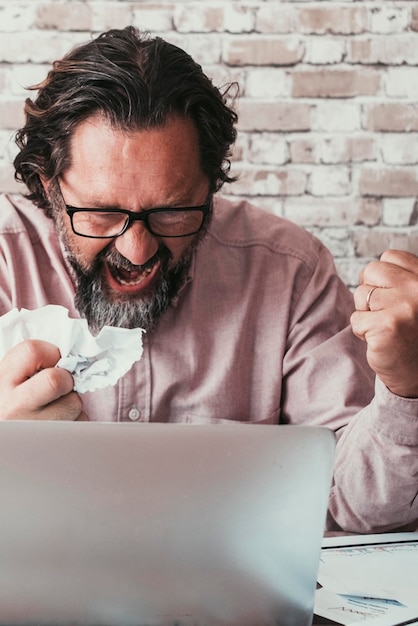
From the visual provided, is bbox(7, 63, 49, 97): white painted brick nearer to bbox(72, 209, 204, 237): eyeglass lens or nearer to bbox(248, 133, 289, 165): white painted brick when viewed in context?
bbox(248, 133, 289, 165): white painted brick

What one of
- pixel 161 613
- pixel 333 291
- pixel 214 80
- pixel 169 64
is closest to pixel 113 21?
pixel 214 80

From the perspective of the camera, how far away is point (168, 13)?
2.07 m

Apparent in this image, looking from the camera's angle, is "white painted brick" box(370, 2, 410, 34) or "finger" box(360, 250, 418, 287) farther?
"white painted brick" box(370, 2, 410, 34)

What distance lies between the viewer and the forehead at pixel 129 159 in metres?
1.42

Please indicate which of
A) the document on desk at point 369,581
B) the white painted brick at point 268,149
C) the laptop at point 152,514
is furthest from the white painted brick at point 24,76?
the laptop at point 152,514

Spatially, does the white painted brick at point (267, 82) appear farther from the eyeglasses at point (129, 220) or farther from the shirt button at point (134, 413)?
the shirt button at point (134, 413)

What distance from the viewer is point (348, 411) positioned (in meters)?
1.58

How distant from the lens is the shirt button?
64.3 inches

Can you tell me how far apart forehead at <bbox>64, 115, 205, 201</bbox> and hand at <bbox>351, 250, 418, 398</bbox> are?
0.39 metres

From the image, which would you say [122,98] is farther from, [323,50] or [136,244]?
[323,50]

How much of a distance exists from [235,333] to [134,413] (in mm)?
249

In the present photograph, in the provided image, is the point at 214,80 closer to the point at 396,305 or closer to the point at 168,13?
the point at 168,13

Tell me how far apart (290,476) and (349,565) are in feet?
1.20

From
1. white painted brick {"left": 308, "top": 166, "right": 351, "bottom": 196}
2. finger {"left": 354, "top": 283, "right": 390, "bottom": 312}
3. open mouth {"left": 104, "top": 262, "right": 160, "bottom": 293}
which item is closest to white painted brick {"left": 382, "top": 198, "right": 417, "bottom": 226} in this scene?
white painted brick {"left": 308, "top": 166, "right": 351, "bottom": 196}
